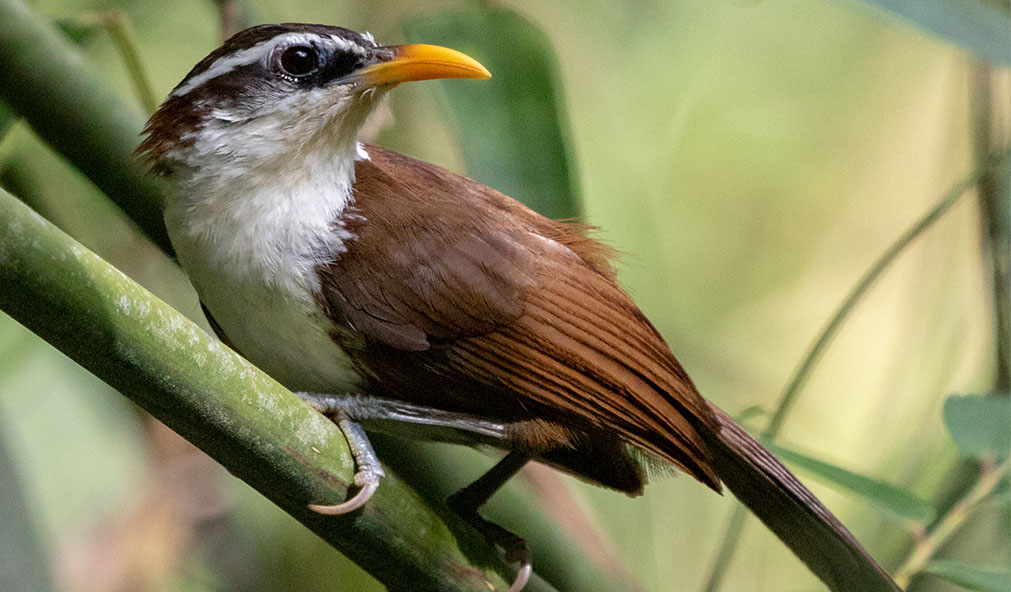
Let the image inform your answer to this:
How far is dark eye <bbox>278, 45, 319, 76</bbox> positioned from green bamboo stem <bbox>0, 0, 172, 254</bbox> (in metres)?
0.27

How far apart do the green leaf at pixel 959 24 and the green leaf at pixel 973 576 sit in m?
0.83

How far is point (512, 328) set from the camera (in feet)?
4.63

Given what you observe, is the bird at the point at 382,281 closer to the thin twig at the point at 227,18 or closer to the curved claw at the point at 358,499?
the curved claw at the point at 358,499

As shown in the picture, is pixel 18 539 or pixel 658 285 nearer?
pixel 18 539

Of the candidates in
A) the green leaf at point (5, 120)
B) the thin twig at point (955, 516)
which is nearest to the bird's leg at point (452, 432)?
the thin twig at point (955, 516)

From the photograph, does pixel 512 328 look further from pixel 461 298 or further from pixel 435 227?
pixel 435 227

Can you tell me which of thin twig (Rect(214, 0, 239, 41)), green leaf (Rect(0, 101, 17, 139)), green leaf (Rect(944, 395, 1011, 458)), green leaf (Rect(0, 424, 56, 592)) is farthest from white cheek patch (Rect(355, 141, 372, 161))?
green leaf (Rect(944, 395, 1011, 458))

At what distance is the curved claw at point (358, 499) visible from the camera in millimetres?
1097

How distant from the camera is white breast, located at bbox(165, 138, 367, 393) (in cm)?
136

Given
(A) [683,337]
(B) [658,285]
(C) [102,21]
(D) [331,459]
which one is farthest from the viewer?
(A) [683,337]

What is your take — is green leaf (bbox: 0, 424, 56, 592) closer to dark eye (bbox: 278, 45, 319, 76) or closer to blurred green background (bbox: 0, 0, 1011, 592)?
blurred green background (bbox: 0, 0, 1011, 592)

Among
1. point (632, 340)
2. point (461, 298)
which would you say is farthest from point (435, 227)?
point (632, 340)

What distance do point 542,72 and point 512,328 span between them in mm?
696

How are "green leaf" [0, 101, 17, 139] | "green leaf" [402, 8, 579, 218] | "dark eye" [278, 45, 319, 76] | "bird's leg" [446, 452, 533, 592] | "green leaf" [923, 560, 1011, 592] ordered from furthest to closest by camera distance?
"green leaf" [402, 8, 579, 218] → "green leaf" [0, 101, 17, 139] → "bird's leg" [446, 452, 533, 592] → "dark eye" [278, 45, 319, 76] → "green leaf" [923, 560, 1011, 592]
